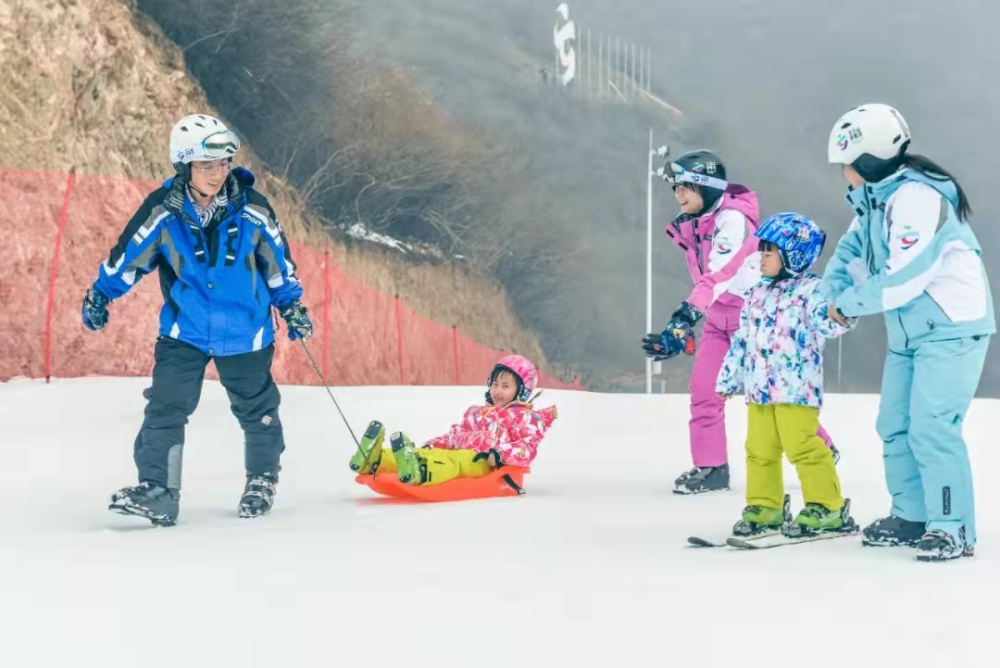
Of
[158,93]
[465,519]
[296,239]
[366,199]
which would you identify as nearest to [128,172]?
[158,93]

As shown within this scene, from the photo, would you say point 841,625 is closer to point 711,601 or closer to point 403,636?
point 711,601

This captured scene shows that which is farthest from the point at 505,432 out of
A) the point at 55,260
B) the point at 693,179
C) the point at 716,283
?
the point at 55,260

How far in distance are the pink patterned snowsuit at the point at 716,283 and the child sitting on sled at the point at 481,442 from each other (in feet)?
2.65

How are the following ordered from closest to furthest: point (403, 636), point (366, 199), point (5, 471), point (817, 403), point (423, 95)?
point (403, 636) → point (817, 403) → point (5, 471) → point (366, 199) → point (423, 95)

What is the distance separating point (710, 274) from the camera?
6.83 meters

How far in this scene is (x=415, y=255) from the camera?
95.9 ft

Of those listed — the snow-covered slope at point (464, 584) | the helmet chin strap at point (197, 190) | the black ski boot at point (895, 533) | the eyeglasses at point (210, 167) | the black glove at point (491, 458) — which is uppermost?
the eyeglasses at point (210, 167)

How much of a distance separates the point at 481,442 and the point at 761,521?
2058mm

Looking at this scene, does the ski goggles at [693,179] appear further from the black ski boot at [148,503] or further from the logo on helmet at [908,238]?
the black ski boot at [148,503]

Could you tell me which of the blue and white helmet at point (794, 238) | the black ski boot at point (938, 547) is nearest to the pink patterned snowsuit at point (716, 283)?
the blue and white helmet at point (794, 238)

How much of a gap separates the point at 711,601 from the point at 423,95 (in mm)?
30292

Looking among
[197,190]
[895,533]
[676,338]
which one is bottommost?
[895,533]

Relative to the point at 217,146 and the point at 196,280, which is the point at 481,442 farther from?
the point at 217,146

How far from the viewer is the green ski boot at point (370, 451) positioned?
6469 millimetres
